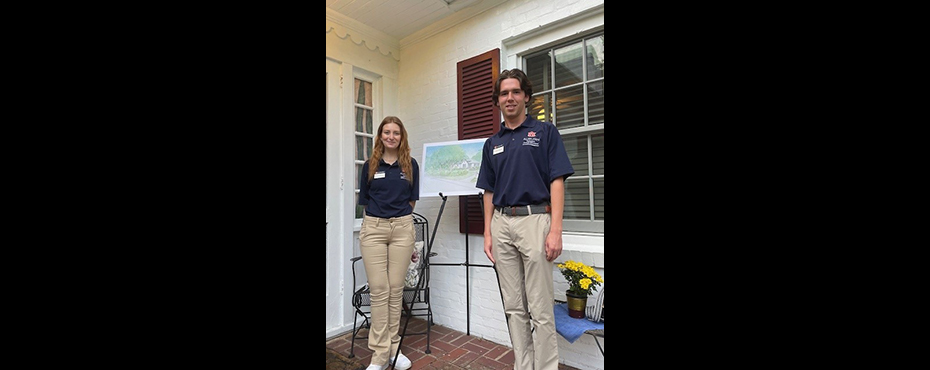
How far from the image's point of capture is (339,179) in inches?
125

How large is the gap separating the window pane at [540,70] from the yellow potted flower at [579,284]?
131cm

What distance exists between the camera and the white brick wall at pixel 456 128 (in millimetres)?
2568

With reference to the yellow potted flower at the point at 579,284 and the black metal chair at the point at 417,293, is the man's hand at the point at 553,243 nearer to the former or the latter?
the yellow potted flower at the point at 579,284

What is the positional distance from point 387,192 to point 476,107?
1.00 m

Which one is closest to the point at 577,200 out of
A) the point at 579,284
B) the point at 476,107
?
the point at 579,284

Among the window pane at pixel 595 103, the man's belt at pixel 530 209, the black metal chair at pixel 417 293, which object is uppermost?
the window pane at pixel 595 103

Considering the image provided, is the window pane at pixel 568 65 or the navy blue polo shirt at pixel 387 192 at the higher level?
the window pane at pixel 568 65

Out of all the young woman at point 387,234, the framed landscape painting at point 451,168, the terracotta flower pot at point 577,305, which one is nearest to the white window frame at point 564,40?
the terracotta flower pot at point 577,305

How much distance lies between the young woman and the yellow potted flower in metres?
1.00

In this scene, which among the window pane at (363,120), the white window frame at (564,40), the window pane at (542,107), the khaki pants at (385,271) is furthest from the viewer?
the window pane at (363,120)

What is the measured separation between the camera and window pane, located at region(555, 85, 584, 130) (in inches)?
105

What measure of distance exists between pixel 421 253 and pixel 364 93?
150cm
